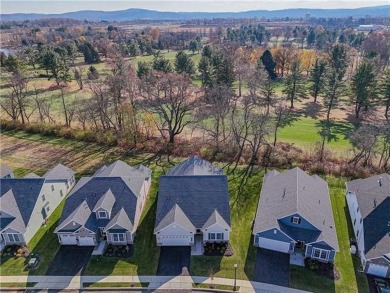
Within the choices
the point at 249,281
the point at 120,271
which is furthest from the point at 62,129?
the point at 249,281

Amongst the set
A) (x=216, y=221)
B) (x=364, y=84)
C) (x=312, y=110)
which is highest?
(x=364, y=84)

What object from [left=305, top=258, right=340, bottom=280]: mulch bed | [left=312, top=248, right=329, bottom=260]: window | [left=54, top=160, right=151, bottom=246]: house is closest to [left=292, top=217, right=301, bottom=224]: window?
[left=312, top=248, right=329, bottom=260]: window

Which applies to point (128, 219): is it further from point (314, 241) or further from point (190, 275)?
point (314, 241)

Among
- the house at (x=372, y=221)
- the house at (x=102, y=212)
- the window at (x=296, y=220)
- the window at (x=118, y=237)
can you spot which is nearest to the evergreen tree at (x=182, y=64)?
the house at (x=102, y=212)

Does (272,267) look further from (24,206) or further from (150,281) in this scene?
(24,206)

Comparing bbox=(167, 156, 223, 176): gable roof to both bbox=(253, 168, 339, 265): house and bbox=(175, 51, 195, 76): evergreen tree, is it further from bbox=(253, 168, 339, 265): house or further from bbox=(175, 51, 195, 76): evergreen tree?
bbox=(175, 51, 195, 76): evergreen tree

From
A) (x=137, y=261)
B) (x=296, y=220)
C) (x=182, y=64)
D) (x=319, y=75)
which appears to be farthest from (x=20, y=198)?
(x=319, y=75)
